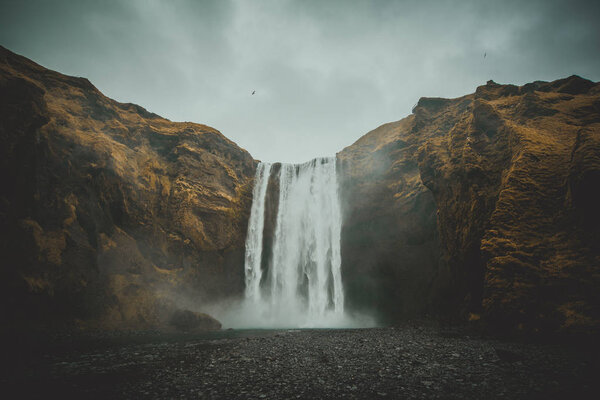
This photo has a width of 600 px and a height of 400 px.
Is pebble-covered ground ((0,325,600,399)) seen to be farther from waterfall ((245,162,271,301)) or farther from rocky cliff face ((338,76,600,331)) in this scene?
waterfall ((245,162,271,301))

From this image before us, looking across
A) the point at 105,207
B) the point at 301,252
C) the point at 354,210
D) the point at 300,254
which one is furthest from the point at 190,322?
the point at 354,210

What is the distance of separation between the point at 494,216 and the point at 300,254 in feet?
62.1

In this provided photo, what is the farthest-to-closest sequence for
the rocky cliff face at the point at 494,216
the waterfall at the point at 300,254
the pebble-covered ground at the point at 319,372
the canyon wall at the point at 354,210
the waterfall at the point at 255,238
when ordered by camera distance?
the waterfall at the point at 255,238 < the waterfall at the point at 300,254 < the canyon wall at the point at 354,210 < the rocky cliff face at the point at 494,216 < the pebble-covered ground at the point at 319,372

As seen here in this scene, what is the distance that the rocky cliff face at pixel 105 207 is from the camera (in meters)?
13.3

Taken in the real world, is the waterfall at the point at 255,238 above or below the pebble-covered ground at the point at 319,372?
above

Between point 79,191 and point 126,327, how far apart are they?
9.65 metres

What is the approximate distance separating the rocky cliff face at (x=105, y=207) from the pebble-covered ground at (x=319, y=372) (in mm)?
6390

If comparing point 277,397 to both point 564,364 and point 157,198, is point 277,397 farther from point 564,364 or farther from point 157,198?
point 157,198

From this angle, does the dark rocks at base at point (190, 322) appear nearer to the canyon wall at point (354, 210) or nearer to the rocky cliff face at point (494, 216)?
the canyon wall at point (354, 210)

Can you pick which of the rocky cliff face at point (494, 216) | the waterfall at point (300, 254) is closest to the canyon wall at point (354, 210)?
the rocky cliff face at point (494, 216)

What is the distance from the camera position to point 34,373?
653 centimetres

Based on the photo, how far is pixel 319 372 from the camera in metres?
6.37

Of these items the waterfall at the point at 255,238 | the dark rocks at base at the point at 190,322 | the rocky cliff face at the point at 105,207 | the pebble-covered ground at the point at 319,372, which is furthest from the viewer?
the waterfall at the point at 255,238

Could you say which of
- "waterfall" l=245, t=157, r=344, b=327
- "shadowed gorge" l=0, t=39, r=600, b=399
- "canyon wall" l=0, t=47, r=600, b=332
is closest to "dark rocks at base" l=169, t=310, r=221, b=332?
"shadowed gorge" l=0, t=39, r=600, b=399
